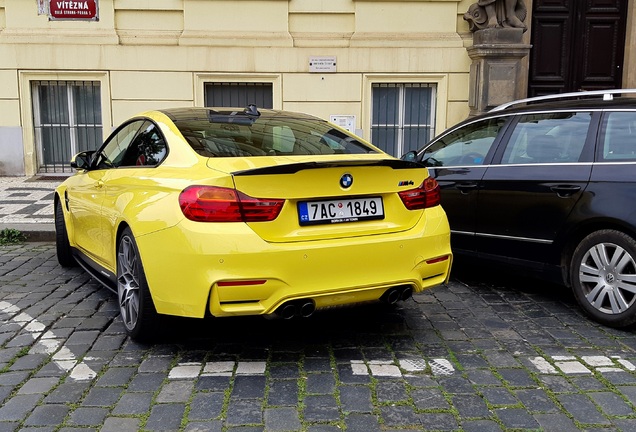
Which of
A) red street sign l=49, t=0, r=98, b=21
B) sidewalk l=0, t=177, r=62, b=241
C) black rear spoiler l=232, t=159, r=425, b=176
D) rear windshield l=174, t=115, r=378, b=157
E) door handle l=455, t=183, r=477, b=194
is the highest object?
red street sign l=49, t=0, r=98, b=21

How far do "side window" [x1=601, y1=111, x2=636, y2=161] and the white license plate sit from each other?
73.8 inches

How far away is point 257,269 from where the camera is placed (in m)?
3.62

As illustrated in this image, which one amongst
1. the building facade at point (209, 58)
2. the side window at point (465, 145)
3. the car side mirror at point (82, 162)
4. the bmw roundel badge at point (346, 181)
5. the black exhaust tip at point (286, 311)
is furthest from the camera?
the building facade at point (209, 58)

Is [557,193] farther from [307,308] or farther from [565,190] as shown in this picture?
[307,308]

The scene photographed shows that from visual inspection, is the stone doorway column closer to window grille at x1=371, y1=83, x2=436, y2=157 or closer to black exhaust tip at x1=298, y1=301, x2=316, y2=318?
window grille at x1=371, y1=83, x2=436, y2=157

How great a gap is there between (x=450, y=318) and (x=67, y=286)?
10.4 feet

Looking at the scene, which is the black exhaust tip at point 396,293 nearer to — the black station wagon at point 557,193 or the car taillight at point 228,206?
the car taillight at point 228,206

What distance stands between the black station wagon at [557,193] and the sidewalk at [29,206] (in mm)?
4523

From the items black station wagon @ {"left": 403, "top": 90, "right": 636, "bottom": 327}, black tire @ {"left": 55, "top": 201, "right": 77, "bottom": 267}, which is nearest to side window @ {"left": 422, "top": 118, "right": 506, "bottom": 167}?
black station wagon @ {"left": 403, "top": 90, "right": 636, "bottom": 327}

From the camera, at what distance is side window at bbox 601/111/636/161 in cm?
466

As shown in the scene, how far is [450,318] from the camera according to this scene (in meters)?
4.82

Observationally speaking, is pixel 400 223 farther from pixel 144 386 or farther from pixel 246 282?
pixel 144 386

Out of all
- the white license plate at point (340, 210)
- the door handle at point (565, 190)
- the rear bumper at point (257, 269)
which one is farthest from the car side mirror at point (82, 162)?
the door handle at point (565, 190)

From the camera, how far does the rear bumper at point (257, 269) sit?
3.61m
